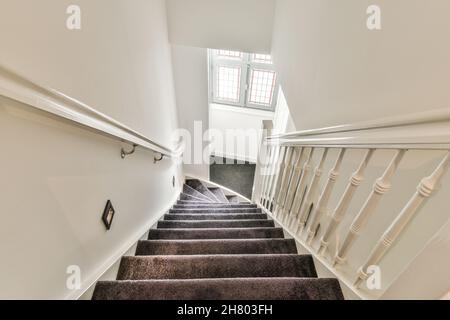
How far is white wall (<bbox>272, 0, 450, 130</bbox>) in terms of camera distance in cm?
67

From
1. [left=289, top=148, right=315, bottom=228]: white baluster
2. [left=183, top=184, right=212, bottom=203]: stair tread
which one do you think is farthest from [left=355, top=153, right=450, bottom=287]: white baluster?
[left=183, top=184, right=212, bottom=203]: stair tread

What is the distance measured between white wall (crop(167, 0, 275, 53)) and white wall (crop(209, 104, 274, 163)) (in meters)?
1.95

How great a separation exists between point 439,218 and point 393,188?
0.58 ft

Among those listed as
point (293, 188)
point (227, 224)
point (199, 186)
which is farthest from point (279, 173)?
point (199, 186)

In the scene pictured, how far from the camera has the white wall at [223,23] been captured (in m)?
2.54

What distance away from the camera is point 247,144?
16.9ft

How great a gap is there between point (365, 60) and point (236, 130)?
401 cm

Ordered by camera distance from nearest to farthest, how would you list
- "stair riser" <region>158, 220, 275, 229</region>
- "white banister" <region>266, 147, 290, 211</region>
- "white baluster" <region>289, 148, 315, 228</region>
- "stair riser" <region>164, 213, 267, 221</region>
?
"white baluster" <region>289, 148, 315, 228</region> → "white banister" <region>266, 147, 290, 211</region> → "stair riser" <region>158, 220, 275, 229</region> → "stair riser" <region>164, 213, 267, 221</region>

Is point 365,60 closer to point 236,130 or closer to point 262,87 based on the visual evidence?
point 262,87

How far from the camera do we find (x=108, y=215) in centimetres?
115

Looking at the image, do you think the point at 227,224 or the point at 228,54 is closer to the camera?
the point at 227,224

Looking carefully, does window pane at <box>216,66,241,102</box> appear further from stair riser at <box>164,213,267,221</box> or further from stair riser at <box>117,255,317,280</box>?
stair riser at <box>117,255,317,280</box>

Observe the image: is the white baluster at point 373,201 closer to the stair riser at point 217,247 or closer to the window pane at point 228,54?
the stair riser at point 217,247

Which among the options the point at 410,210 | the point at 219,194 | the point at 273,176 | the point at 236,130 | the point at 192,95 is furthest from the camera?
the point at 236,130
